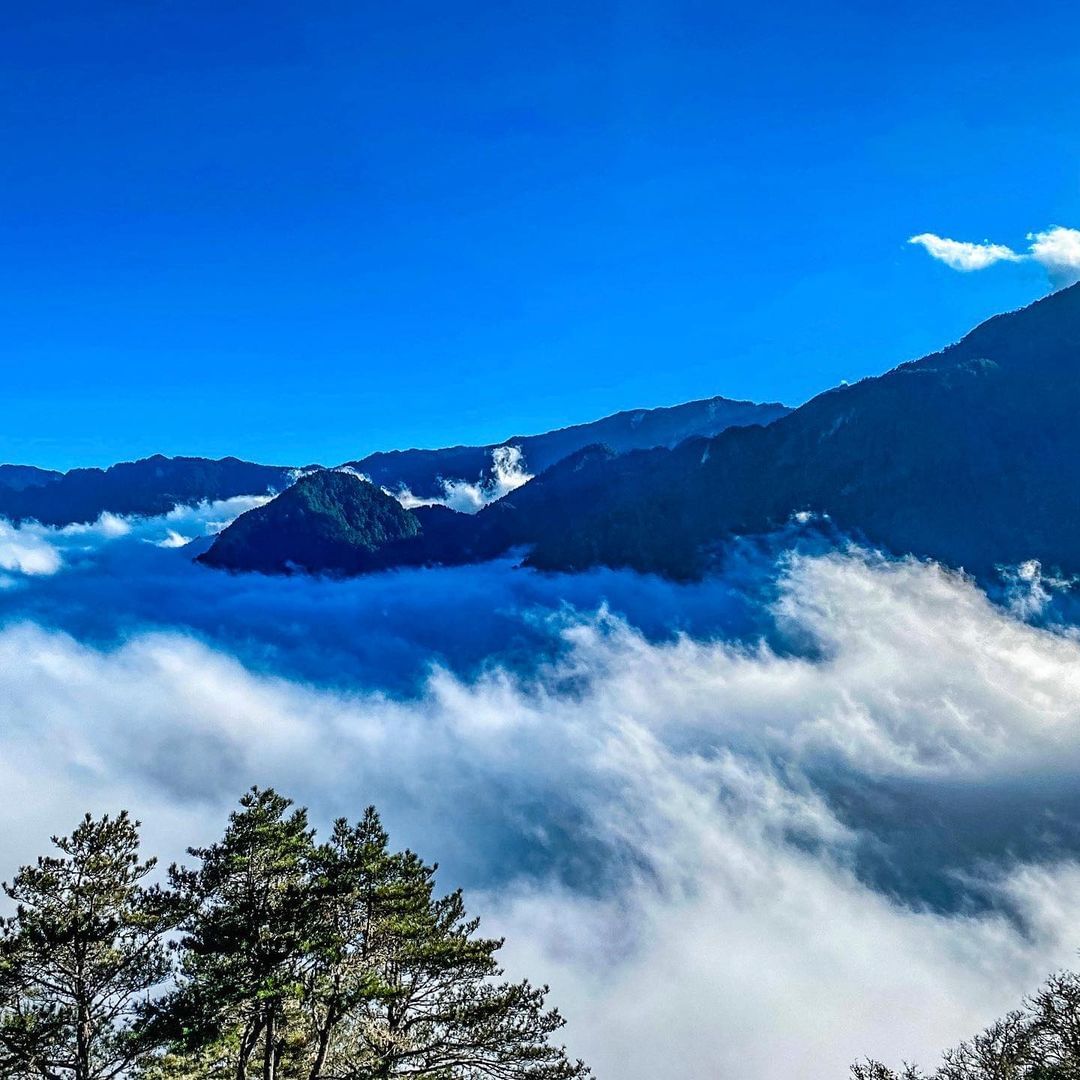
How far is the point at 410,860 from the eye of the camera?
116ft

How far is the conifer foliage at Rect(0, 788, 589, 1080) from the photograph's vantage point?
87.5 ft

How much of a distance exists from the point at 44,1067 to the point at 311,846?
39.0 feet

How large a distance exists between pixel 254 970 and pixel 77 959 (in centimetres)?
637

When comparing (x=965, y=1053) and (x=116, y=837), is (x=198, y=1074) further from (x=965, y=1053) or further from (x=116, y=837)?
(x=965, y=1053)

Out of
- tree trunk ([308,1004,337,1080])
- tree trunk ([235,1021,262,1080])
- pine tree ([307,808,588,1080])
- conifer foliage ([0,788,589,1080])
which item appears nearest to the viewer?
conifer foliage ([0,788,589,1080])

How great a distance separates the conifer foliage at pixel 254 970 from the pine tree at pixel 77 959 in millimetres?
64

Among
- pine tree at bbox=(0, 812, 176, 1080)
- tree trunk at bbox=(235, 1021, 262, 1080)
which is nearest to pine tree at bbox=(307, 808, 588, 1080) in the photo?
tree trunk at bbox=(235, 1021, 262, 1080)

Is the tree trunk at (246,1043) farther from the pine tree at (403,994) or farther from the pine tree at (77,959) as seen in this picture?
the pine tree at (77,959)

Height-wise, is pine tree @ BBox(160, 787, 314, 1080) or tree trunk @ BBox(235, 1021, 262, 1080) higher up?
pine tree @ BBox(160, 787, 314, 1080)

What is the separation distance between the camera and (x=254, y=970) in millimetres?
29750

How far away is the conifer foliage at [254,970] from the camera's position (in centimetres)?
2667

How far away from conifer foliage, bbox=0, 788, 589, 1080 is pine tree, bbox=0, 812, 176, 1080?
6 cm

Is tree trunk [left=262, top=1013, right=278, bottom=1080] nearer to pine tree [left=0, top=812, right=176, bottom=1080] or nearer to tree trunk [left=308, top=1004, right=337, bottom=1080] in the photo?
tree trunk [left=308, top=1004, right=337, bottom=1080]

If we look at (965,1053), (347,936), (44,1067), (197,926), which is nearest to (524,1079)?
(347,936)
